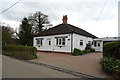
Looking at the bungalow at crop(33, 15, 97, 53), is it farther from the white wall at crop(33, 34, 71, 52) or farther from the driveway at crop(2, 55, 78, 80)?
the driveway at crop(2, 55, 78, 80)

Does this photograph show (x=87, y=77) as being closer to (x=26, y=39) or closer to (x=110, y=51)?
(x=110, y=51)

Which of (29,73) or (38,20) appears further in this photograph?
(38,20)

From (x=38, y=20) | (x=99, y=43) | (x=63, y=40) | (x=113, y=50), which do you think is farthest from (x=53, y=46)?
(x=38, y=20)

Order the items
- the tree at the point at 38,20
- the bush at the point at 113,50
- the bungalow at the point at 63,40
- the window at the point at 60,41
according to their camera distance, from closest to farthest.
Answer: the bush at the point at 113,50, the bungalow at the point at 63,40, the window at the point at 60,41, the tree at the point at 38,20

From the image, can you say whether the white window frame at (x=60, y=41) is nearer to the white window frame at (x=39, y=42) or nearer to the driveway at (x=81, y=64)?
the white window frame at (x=39, y=42)

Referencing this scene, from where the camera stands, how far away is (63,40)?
67.0 ft

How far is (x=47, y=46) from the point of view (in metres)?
23.1

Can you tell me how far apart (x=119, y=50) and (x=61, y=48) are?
12.8 meters

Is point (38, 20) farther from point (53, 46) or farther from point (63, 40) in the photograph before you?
point (63, 40)

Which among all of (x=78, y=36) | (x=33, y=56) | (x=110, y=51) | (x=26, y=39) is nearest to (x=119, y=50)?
(x=110, y=51)

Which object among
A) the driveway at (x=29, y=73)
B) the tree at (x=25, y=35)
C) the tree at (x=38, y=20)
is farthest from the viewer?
the tree at (x=38, y=20)

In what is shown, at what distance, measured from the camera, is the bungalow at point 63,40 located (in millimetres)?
19484

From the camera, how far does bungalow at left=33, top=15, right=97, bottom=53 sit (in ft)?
63.9

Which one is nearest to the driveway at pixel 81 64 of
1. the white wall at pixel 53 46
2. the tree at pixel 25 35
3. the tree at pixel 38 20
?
the white wall at pixel 53 46
